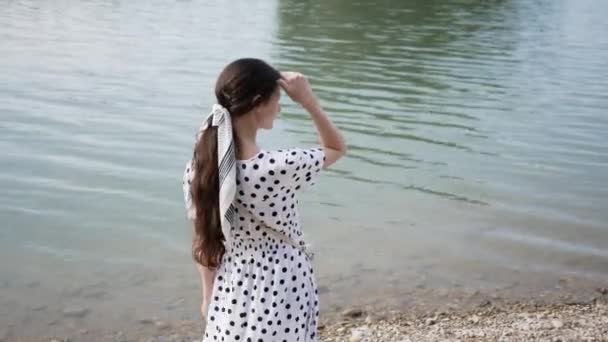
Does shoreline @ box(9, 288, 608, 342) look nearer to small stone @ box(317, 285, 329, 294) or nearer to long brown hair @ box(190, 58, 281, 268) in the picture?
small stone @ box(317, 285, 329, 294)

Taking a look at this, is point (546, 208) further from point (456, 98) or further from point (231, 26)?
point (231, 26)

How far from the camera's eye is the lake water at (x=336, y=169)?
6734mm

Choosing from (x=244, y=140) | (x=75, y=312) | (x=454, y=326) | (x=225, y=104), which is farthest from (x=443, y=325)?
(x=225, y=104)

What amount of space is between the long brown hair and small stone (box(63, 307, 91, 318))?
3.21 meters

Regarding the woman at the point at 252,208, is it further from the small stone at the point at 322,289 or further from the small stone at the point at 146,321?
the small stone at the point at 322,289

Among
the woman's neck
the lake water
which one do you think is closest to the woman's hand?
the woman's neck

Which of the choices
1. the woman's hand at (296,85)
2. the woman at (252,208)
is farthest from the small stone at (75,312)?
the woman's hand at (296,85)

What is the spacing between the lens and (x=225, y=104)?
300 centimetres

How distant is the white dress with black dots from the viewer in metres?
3.07

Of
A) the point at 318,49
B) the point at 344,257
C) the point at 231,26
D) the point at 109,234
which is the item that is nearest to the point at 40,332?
the point at 109,234

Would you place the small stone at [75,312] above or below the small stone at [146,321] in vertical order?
above

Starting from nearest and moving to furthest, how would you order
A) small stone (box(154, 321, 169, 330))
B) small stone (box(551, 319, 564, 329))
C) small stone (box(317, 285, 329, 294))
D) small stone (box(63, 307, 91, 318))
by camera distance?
small stone (box(551, 319, 564, 329))
small stone (box(154, 321, 169, 330))
small stone (box(63, 307, 91, 318))
small stone (box(317, 285, 329, 294))

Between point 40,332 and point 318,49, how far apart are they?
16.3m

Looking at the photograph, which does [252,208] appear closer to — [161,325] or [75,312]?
[161,325]
